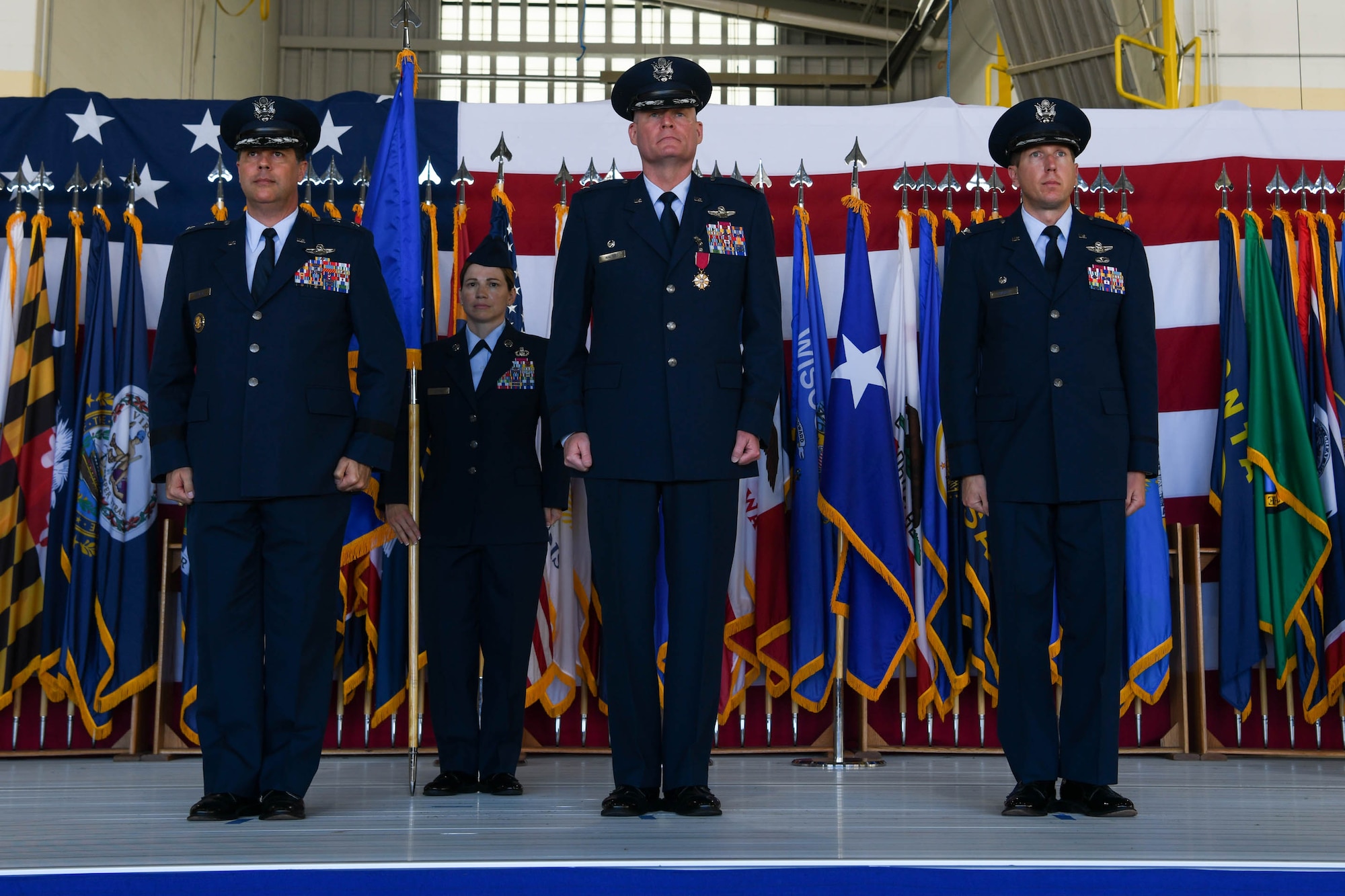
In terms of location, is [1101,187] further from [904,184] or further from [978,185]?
[904,184]

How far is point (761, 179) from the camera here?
4.27 m

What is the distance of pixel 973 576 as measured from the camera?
163 inches

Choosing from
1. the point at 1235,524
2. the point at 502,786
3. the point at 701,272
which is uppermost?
the point at 701,272

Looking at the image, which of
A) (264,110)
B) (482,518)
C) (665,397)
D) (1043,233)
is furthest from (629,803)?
(264,110)

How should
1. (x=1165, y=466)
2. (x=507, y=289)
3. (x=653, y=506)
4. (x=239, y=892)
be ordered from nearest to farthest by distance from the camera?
(x=239, y=892) → (x=653, y=506) → (x=507, y=289) → (x=1165, y=466)

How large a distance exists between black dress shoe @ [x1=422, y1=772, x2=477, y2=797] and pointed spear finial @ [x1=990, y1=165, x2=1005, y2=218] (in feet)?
8.59

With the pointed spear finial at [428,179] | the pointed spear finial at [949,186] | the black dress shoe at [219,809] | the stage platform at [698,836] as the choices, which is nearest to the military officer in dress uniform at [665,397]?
the stage platform at [698,836]

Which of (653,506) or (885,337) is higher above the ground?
(885,337)

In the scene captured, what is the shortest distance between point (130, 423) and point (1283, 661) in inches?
151

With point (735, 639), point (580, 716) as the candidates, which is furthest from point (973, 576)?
point (580, 716)

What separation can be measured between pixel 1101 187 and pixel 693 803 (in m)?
2.74

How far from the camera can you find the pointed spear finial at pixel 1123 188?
433cm

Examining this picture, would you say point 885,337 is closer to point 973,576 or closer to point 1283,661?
point 973,576

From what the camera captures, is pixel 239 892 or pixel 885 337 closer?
pixel 239 892
